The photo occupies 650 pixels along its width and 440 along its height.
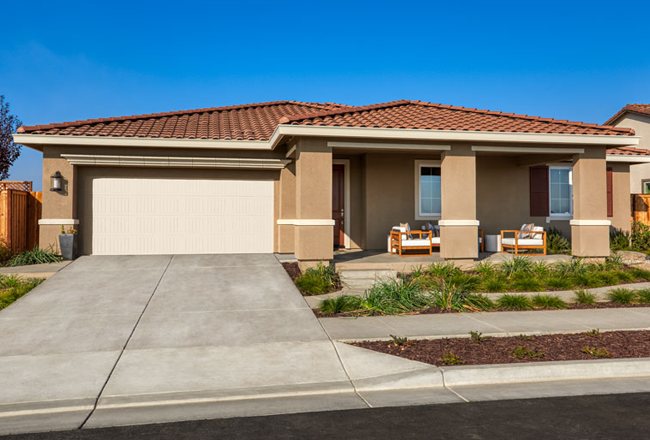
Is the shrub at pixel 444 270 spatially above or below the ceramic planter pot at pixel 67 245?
below

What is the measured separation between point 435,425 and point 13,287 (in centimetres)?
912

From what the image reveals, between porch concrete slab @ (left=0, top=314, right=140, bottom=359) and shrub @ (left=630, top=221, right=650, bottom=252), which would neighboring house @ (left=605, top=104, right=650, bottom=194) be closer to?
shrub @ (left=630, top=221, right=650, bottom=252)

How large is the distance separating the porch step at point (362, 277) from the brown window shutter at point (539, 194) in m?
6.86

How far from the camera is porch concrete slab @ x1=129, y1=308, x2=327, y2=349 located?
24.5ft

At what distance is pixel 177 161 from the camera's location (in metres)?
14.3

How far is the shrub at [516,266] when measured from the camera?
12578 mm

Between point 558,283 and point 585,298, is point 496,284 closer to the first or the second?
point 558,283

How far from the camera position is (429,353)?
6.83m

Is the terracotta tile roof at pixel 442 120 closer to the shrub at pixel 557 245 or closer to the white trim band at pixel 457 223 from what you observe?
the white trim band at pixel 457 223

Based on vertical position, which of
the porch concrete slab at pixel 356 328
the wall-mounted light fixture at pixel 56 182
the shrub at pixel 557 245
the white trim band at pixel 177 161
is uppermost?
the white trim band at pixel 177 161

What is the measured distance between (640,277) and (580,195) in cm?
241

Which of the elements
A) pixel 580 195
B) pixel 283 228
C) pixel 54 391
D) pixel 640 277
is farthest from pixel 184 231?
pixel 640 277

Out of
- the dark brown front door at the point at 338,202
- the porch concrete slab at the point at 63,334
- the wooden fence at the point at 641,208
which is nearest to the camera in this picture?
the porch concrete slab at the point at 63,334

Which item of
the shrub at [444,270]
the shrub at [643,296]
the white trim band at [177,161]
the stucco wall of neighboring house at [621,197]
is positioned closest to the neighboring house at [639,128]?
the stucco wall of neighboring house at [621,197]
